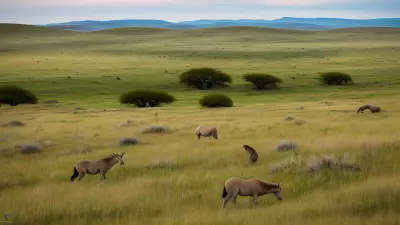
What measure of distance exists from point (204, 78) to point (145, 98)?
22.0 meters

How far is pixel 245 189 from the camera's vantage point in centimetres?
891

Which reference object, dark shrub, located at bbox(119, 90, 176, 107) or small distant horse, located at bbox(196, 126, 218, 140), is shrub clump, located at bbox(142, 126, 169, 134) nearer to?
small distant horse, located at bbox(196, 126, 218, 140)

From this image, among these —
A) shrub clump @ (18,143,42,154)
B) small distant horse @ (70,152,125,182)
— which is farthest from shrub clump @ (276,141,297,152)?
shrub clump @ (18,143,42,154)

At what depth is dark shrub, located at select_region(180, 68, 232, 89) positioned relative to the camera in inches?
2773

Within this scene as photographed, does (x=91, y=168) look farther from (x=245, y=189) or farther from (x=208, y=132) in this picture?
(x=208, y=132)

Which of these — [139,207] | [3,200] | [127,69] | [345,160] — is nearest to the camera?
[139,207]

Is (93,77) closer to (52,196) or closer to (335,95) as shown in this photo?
(335,95)

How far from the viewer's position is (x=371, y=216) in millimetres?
7766

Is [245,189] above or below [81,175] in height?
above

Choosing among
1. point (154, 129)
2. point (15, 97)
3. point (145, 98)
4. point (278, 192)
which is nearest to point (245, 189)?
point (278, 192)

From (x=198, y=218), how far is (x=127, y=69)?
286 ft

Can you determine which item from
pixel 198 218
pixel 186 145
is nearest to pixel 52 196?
pixel 198 218

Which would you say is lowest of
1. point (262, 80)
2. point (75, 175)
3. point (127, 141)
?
point (262, 80)

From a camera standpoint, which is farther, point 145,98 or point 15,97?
point 145,98
